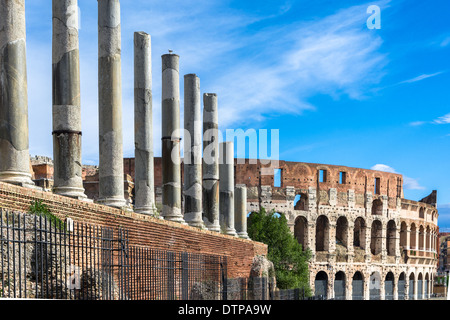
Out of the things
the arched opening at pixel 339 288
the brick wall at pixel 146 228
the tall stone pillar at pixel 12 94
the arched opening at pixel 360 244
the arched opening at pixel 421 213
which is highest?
the tall stone pillar at pixel 12 94

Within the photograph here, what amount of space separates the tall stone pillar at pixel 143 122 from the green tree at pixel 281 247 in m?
19.8

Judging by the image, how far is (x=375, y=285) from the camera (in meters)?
42.1

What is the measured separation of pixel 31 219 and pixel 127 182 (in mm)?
16847

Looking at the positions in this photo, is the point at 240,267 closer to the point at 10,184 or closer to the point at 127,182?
the point at 127,182

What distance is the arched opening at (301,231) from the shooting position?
39000 mm

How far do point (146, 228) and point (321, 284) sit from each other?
28.0 metres

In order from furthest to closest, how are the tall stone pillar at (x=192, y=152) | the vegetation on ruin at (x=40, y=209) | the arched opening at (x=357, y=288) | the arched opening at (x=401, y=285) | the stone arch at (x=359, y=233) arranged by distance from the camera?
the arched opening at (x=401, y=285), the stone arch at (x=359, y=233), the arched opening at (x=357, y=288), the tall stone pillar at (x=192, y=152), the vegetation on ruin at (x=40, y=209)

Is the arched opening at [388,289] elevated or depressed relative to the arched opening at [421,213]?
depressed

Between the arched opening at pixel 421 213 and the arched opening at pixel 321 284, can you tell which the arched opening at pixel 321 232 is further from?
the arched opening at pixel 421 213

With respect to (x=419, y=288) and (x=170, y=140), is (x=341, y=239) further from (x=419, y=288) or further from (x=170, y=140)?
(x=170, y=140)

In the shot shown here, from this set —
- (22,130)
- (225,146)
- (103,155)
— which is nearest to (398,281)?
(225,146)

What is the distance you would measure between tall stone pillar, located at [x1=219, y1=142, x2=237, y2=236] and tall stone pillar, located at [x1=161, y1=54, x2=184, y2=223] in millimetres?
6187

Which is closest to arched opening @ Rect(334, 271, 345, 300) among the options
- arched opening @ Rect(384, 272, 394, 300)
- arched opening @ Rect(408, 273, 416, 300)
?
arched opening @ Rect(384, 272, 394, 300)

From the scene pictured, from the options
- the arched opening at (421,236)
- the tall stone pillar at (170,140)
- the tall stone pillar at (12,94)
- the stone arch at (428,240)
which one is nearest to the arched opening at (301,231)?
the arched opening at (421,236)
